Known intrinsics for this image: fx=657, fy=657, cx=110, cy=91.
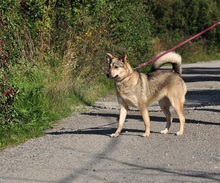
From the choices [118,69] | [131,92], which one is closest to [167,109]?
[131,92]

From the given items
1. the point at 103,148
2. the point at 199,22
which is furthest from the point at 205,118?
the point at 199,22

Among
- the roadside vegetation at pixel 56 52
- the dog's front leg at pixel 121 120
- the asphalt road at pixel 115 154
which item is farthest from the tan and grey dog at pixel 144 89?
the roadside vegetation at pixel 56 52

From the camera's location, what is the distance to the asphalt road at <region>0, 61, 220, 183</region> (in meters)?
7.20

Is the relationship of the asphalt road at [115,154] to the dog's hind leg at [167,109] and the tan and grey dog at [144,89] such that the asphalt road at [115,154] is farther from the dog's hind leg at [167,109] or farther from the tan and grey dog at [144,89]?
the tan and grey dog at [144,89]

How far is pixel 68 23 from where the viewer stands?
17.5 metres

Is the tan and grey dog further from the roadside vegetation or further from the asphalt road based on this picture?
the roadside vegetation

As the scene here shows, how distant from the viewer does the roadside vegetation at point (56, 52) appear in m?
10.6

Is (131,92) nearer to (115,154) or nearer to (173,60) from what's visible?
(173,60)

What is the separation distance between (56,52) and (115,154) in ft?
26.9

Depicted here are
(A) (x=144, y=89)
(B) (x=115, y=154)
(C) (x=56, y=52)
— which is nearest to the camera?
(B) (x=115, y=154)

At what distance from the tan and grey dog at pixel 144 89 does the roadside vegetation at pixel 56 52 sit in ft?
4.94

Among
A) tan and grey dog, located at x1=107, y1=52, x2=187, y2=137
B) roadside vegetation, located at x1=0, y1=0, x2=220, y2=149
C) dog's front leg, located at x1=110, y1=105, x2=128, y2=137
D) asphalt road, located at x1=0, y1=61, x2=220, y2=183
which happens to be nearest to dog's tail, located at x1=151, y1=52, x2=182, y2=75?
tan and grey dog, located at x1=107, y1=52, x2=187, y2=137

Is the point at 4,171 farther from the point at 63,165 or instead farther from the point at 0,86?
the point at 0,86

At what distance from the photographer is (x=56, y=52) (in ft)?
53.8
